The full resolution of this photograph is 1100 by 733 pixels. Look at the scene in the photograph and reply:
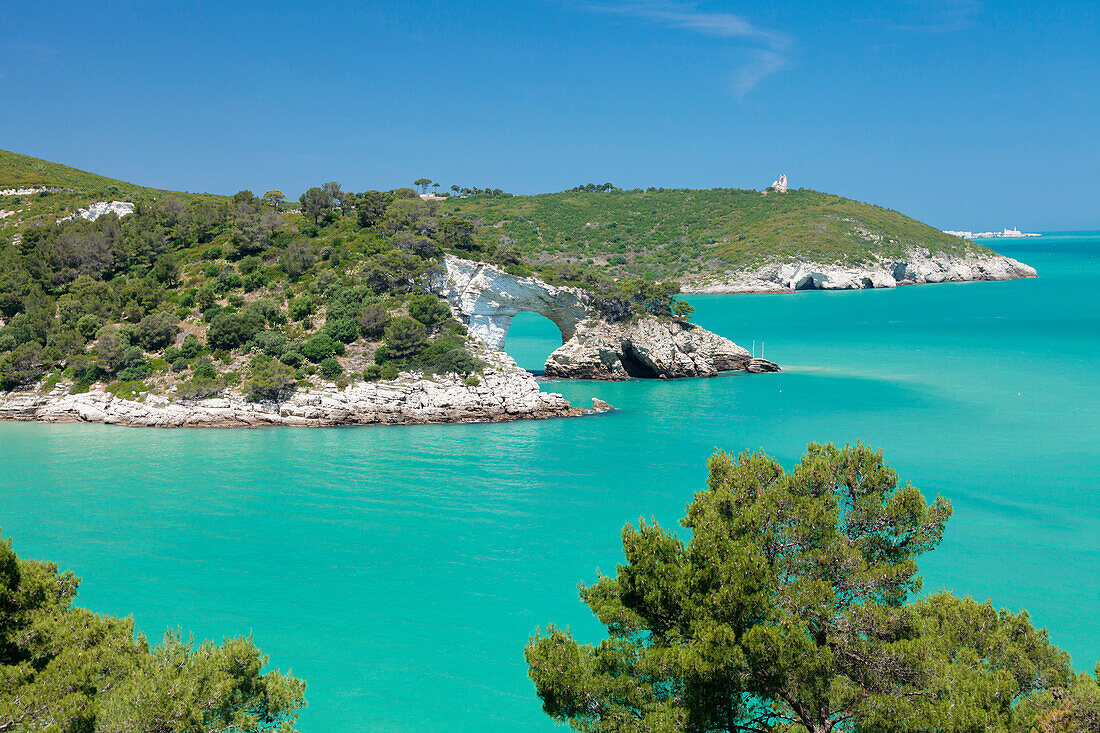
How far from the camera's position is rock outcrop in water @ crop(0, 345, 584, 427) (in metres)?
42.3

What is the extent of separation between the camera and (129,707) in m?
9.06

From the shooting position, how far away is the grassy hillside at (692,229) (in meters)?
148

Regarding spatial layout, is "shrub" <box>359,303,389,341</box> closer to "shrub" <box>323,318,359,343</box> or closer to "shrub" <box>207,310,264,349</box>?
"shrub" <box>323,318,359,343</box>

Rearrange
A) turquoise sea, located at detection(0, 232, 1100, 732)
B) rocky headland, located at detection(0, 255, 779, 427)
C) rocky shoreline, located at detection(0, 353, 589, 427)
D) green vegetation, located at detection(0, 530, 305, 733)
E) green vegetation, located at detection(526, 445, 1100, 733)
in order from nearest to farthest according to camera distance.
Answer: green vegetation, located at detection(0, 530, 305, 733), green vegetation, located at detection(526, 445, 1100, 733), turquoise sea, located at detection(0, 232, 1100, 732), rocky shoreline, located at detection(0, 353, 589, 427), rocky headland, located at detection(0, 255, 779, 427)

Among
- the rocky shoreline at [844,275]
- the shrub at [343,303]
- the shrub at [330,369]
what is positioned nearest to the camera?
the shrub at [330,369]

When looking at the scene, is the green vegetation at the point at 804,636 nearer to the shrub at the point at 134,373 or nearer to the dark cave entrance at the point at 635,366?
the shrub at the point at 134,373

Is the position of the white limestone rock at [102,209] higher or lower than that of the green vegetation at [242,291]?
higher

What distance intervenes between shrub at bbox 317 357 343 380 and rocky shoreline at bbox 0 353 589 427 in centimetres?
68

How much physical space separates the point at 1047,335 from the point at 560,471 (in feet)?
231

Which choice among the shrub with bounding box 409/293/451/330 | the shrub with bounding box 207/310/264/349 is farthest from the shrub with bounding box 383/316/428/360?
the shrub with bounding box 207/310/264/349

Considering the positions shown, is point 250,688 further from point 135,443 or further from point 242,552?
point 135,443

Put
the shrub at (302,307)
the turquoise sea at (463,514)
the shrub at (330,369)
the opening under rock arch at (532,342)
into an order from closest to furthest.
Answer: the turquoise sea at (463,514) → the shrub at (330,369) → the shrub at (302,307) → the opening under rock arch at (532,342)

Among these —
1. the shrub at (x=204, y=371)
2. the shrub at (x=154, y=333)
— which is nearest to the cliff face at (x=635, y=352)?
the shrub at (x=204, y=371)

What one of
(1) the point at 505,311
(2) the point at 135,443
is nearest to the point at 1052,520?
(1) the point at 505,311
